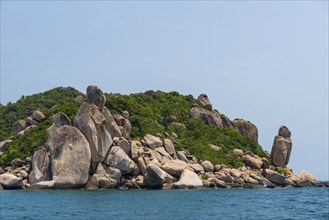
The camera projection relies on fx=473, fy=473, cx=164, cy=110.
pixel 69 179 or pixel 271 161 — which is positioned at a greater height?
pixel 271 161

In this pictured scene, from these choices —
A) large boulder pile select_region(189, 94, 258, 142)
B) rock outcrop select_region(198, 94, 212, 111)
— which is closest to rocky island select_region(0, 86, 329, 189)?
large boulder pile select_region(189, 94, 258, 142)

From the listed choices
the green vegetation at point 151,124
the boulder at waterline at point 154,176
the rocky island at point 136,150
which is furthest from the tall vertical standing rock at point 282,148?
the boulder at waterline at point 154,176

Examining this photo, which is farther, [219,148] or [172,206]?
[219,148]

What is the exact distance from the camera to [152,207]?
37.7m

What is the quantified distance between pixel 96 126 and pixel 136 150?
594 cm

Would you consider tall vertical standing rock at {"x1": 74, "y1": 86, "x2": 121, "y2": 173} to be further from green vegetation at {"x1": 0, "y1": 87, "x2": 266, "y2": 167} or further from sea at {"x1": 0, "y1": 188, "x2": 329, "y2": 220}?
sea at {"x1": 0, "y1": 188, "x2": 329, "y2": 220}

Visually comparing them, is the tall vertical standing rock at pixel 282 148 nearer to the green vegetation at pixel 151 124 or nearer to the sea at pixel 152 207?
the green vegetation at pixel 151 124

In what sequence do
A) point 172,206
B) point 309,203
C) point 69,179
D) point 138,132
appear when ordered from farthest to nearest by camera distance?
point 138,132, point 69,179, point 309,203, point 172,206

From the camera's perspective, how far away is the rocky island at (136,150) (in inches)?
2135

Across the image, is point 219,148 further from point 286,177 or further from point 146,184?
point 146,184

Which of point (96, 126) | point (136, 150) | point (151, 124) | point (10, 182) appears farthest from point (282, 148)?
point (10, 182)

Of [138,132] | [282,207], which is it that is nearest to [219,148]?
[138,132]

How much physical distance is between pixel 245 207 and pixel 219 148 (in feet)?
119

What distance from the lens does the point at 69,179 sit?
173 ft
